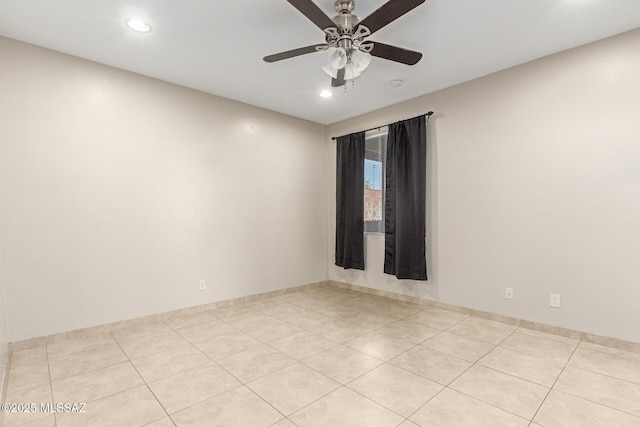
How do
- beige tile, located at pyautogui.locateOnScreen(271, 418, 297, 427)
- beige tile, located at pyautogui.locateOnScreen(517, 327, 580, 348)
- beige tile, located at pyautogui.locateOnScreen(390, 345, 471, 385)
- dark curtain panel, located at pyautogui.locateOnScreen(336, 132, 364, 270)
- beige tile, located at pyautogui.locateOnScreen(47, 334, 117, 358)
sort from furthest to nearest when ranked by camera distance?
dark curtain panel, located at pyautogui.locateOnScreen(336, 132, 364, 270) → beige tile, located at pyautogui.locateOnScreen(517, 327, 580, 348) → beige tile, located at pyautogui.locateOnScreen(47, 334, 117, 358) → beige tile, located at pyautogui.locateOnScreen(390, 345, 471, 385) → beige tile, located at pyautogui.locateOnScreen(271, 418, 297, 427)

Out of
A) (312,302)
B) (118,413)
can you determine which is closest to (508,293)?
(312,302)

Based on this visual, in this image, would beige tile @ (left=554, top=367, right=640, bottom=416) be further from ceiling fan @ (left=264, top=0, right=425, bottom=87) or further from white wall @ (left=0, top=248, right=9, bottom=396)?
white wall @ (left=0, top=248, right=9, bottom=396)

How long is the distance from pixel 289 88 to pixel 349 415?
11.1 ft

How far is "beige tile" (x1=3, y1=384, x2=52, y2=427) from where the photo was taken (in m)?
1.74

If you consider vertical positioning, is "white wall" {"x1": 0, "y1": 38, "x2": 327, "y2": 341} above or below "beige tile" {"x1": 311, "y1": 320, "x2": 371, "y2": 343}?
above

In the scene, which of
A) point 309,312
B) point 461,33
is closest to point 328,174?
point 309,312

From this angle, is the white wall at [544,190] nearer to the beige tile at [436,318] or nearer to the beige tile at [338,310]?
the beige tile at [436,318]

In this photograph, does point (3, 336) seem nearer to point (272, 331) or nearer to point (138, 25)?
point (272, 331)

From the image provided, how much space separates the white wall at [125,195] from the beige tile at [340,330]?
1.45 metres

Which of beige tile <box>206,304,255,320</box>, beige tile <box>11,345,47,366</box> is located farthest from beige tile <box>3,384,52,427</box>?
beige tile <box>206,304,255,320</box>

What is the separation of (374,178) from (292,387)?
10.6 feet

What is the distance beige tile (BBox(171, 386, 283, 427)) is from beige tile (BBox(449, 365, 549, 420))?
128cm

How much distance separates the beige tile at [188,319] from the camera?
330cm

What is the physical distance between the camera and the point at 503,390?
2.02m
